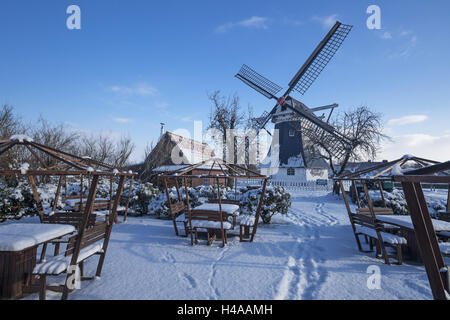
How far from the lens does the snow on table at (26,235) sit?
2896 mm

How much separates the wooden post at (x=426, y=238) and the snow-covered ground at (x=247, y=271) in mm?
1691

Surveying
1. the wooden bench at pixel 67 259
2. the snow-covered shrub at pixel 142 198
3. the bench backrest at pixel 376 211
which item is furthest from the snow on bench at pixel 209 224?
the snow-covered shrub at pixel 142 198

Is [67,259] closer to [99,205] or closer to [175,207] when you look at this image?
[175,207]

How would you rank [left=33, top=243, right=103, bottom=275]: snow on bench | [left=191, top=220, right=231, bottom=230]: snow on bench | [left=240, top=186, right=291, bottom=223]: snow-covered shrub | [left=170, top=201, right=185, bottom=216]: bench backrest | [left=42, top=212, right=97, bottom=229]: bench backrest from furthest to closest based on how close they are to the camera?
[left=240, top=186, right=291, bottom=223]: snow-covered shrub < [left=170, top=201, right=185, bottom=216]: bench backrest < [left=191, top=220, right=231, bottom=230]: snow on bench < [left=42, top=212, right=97, bottom=229]: bench backrest < [left=33, top=243, right=103, bottom=275]: snow on bench

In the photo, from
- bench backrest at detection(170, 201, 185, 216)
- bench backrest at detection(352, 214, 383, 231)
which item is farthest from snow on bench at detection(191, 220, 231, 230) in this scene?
bench backrest at detection(352, 214, 383, 231)

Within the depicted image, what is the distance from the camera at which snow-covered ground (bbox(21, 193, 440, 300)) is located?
3418 mm

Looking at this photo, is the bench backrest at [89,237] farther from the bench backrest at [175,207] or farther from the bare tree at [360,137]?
the bare tree at [360,137]

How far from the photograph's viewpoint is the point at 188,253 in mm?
5199

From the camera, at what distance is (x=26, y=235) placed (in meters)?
3.25

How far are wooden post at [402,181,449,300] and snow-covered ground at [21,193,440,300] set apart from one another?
1.69m

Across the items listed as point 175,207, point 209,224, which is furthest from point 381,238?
point 175,207

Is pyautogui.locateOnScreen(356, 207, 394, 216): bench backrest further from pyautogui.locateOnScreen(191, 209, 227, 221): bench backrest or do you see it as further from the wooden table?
the wooden table
